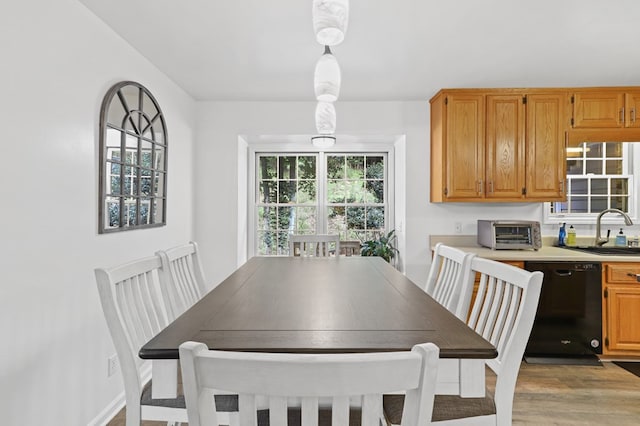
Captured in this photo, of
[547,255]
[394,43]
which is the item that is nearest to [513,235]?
[547,255]

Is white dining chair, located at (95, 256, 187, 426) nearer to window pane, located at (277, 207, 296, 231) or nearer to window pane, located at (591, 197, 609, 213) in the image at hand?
window pane, located at (277, 207, 296, 231)

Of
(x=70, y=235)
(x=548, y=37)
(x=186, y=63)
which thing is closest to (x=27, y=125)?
(x=70, y=235)

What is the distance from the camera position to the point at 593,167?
3697 mm

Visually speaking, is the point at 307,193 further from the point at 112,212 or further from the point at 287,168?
the point at 112,212

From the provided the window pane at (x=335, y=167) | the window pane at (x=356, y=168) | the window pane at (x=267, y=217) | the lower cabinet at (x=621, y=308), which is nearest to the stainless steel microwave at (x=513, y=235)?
the lower cabinet at (x=621, y=308)

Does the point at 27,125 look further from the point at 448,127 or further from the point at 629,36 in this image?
the point at 629,36

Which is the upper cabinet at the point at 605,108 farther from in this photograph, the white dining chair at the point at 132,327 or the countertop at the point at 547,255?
the white dining chair at the point at 132,327

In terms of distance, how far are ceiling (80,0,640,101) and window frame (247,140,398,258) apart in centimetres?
96

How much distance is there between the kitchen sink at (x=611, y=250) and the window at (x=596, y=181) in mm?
342

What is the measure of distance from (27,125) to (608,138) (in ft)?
14.2

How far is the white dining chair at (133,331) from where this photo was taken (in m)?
1.19

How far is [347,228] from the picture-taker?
4.44 metres

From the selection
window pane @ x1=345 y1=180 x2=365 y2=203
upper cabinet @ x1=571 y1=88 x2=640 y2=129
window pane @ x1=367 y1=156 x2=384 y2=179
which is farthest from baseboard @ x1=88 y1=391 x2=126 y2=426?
upper cabinet @ x1=571 y1=88 x2=640 y2=129

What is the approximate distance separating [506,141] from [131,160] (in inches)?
122
